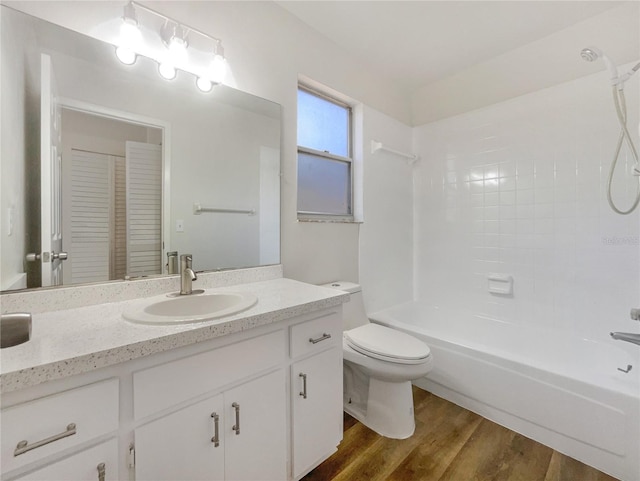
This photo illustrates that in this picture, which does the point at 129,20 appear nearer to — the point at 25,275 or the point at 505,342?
the point at 25,275

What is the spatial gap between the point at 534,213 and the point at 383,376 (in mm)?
1613

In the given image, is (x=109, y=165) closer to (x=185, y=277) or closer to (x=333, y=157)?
(x=185, y=277)

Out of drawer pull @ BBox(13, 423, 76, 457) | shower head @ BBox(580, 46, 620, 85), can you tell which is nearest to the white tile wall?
shower head @ BBox(580, 46, 620, 85)

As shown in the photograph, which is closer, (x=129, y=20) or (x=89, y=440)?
(x=89, y=440)

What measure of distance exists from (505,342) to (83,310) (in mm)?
2534

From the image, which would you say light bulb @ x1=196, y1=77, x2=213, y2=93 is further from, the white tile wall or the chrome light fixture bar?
the white tile wall

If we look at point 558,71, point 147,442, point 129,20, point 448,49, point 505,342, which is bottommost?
point 505,342

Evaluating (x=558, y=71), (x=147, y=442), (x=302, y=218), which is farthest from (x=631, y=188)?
(x=147, y=442)

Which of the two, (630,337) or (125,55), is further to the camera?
(630,337)

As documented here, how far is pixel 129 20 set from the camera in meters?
1.09

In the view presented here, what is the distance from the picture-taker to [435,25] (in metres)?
1.79

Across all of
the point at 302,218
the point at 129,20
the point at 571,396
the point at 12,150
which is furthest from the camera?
the point at 302,218

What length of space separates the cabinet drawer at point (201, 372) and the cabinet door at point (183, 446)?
5cm

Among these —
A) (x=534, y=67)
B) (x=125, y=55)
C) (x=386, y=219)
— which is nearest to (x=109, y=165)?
(x=125, y=55)
